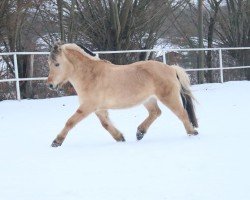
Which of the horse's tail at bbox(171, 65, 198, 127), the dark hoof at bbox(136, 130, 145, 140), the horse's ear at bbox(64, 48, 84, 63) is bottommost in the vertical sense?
the dark hoof at bbox(136, 130, 145, 140)

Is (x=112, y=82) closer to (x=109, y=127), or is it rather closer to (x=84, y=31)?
(x=109, y=127)

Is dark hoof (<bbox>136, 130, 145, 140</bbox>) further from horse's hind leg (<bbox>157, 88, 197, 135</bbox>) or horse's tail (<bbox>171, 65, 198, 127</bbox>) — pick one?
horse's tail (<bbox>171, 65, 198, 127</bbox>)

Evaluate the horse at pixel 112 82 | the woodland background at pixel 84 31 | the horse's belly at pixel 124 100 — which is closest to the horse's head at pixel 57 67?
the horse at pixel 112 82

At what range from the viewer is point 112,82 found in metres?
6.41

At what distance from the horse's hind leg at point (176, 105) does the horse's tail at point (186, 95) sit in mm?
234

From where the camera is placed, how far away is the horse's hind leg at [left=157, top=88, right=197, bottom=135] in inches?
253

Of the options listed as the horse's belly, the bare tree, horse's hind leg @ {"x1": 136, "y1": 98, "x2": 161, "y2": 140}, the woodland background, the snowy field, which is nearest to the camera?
the snowy field

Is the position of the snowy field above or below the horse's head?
below

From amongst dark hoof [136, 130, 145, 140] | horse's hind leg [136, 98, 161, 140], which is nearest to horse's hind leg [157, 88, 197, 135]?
horse's hind leg [136, 98, 161, 140]

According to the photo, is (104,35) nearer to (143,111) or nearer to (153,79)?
(143,111)

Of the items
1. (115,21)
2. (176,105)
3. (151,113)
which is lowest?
(151,113)

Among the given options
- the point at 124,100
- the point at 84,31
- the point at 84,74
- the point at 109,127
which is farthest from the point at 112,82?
the point at 84,31

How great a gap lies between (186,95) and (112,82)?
1095 millimetres

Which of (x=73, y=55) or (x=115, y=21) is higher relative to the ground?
(x=115, y=21)
